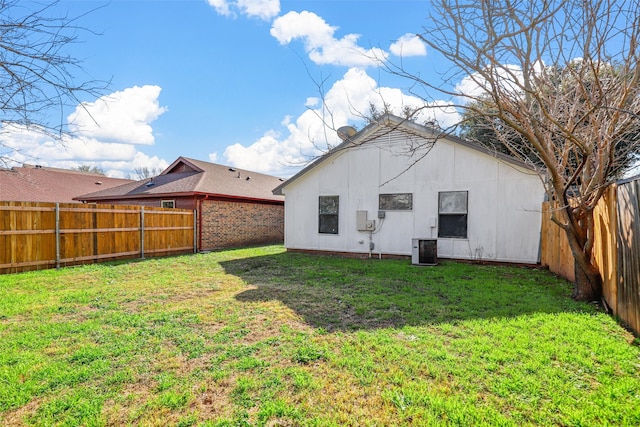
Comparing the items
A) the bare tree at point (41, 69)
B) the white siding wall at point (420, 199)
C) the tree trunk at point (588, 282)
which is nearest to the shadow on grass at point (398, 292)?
the tree trunk at point (588, 282)

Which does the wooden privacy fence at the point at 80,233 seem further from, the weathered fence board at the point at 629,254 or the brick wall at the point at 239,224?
the weathered fence board at the point at 629,254

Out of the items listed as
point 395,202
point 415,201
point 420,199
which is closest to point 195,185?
point 395,202

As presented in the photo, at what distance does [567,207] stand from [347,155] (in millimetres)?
6713

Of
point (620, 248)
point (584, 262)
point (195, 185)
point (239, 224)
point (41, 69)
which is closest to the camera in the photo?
point (41, 69)

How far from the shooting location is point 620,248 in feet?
13.3

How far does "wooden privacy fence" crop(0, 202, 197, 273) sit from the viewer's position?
7.96 metres

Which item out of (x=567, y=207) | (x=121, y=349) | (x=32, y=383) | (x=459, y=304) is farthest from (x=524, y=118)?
(x=32, y=383)

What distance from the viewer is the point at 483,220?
884cm

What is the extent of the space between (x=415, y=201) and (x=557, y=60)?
18.3ft

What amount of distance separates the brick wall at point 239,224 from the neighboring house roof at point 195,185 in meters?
0.50

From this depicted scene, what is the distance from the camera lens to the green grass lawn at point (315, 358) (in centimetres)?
238

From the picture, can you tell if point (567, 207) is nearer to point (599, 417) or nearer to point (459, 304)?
point (459, 304)

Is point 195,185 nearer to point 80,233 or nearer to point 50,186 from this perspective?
point 80,233

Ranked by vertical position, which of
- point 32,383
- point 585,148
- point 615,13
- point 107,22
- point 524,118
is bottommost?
point 32,383
